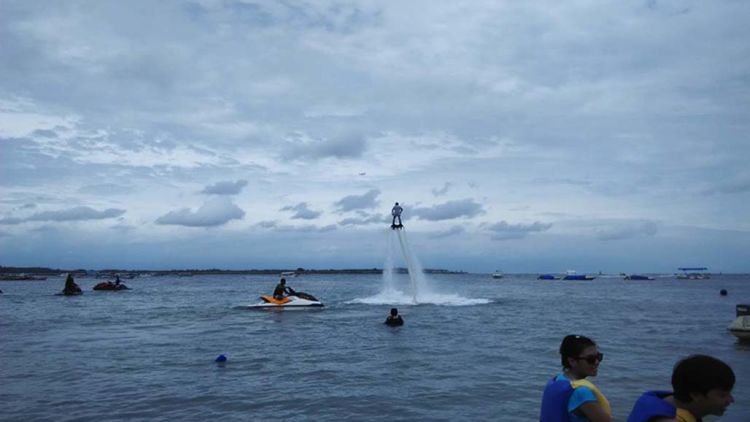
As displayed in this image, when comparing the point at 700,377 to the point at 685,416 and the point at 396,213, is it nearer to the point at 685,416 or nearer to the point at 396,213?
the point at 685,416

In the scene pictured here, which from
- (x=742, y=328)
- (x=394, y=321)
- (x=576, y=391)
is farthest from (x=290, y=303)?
(x=576, y=391)

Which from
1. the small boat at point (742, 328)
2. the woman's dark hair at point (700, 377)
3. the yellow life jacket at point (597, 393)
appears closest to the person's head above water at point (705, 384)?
the woman's dark hair at point (700, 377)

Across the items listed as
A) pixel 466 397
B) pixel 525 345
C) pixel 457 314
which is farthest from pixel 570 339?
pixel 457 314

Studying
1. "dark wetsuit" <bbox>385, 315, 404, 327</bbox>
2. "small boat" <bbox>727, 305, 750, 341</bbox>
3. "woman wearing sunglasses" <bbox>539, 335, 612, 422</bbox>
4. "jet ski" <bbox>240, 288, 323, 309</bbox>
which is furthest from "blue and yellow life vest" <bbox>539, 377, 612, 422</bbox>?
"jet ski" <bbox>240, 288, 323, 309</bbox>

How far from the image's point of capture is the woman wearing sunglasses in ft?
15.4

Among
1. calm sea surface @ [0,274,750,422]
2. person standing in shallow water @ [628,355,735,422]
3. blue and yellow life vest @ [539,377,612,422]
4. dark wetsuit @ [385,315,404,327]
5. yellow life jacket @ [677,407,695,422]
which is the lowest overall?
calm sea surface @ [0,274,750,422]

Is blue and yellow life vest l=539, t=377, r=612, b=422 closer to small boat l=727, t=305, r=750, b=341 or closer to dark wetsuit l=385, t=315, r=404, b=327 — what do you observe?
dark wetsuit l=385, t=315, r=404, b=327

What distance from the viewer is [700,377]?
3.55 metres

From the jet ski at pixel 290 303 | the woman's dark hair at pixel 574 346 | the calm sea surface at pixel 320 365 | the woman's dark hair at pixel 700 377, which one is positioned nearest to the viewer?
the woman's dark hair at pixel 700 377

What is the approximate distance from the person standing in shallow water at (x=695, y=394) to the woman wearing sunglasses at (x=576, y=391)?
42.3 inches

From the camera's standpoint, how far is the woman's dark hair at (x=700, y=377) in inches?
139

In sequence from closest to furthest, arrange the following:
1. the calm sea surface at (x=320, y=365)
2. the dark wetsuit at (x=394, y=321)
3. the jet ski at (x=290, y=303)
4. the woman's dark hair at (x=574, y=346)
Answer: the woman's dark hair at (x=574, y=346) → the calm sea surface at (x=320, y=365) → the dark wetsuit at (x=394, y=321) → the jet ski at (x=290, y=303)

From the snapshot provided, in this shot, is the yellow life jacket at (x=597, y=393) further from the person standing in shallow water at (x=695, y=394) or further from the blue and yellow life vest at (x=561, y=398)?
the person standing in shallow water at (x=695, y=394)

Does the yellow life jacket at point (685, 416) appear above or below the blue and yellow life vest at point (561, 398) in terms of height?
above
